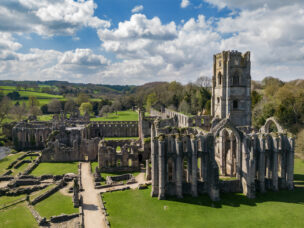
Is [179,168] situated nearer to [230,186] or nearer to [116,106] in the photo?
[230,186]

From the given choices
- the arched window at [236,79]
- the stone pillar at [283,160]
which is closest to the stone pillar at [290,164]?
the stone pillar at [283,160]

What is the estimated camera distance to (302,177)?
89.8 ft

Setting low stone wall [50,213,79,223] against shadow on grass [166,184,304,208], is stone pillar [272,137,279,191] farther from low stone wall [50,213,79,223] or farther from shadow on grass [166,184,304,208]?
low stone wall [50,213,79,223]

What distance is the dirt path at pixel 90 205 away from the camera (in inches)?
753

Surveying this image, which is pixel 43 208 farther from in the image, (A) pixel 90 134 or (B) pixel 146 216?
(A) pixel 90 134

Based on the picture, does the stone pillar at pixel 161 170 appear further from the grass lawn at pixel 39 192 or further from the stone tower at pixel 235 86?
the stone tower at pixel 235 86

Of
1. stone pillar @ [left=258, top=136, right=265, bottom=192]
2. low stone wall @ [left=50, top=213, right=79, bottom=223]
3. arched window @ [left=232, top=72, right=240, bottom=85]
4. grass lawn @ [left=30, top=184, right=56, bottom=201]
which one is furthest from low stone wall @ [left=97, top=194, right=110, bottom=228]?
arched window @ [left=232, top=72, right=240, bottom=85]

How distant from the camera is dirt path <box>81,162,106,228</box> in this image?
19.1m

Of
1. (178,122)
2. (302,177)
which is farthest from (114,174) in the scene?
(178,122)

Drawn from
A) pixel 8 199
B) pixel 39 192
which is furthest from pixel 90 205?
pixel 8 199

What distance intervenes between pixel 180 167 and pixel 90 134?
37.4m

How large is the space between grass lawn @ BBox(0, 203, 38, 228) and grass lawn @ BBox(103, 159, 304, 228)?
6.53 m

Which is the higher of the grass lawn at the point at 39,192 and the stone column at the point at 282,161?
the stone column at the point at 282,161

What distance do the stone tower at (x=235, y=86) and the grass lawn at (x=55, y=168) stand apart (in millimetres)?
25800
